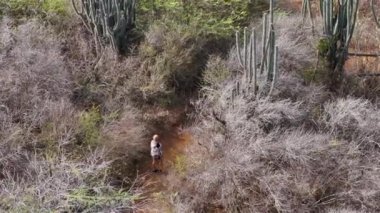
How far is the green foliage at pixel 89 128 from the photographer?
29.5 ft

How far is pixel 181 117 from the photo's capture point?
1116cm

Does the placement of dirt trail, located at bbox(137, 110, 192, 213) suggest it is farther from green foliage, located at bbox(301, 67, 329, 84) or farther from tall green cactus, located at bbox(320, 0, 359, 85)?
tall green cactus, located at bbox(320, 0, 359, 85)

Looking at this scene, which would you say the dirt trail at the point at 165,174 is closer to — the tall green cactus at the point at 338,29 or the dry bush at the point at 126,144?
the dry bush at the point at 126,144

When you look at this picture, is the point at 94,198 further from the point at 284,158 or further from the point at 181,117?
the point at 181,117

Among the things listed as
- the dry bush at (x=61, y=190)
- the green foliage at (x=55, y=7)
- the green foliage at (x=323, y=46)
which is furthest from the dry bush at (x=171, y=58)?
the dry bush at (x=61, y=190)

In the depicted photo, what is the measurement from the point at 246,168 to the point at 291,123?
168cm

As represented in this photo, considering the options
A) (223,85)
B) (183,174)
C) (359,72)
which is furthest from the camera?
(359,72)

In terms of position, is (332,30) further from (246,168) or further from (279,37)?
(246,168)

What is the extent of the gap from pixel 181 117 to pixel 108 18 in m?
3.16

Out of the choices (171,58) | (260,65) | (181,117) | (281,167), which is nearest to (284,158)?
(281,167)

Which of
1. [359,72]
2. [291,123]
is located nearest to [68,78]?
[291,123]

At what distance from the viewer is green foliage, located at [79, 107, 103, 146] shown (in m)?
9.00

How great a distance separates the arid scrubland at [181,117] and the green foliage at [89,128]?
2cm

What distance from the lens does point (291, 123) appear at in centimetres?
920
